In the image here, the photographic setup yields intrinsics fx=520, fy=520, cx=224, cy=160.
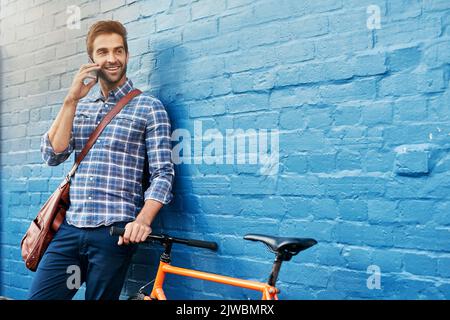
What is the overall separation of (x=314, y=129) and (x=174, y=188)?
0.93 m

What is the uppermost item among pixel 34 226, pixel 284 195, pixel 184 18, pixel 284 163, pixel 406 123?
pixel 184 18

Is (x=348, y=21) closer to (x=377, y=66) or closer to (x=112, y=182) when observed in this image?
(x=377, y=66)

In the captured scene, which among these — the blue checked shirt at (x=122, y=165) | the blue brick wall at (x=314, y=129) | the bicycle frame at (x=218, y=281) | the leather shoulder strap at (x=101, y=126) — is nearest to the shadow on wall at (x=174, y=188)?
the blue brick wall at (x=314, y=129)

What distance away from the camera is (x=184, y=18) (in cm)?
296

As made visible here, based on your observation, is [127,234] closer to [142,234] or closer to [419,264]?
[142,234]

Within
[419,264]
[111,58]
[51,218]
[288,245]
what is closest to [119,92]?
[111,58]

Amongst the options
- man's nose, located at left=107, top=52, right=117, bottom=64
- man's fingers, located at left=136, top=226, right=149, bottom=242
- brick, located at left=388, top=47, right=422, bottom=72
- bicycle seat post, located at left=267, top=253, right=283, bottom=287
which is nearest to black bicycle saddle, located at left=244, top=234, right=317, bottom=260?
bicycle seat post, located at left=267, top=253, right=283, bottom=287

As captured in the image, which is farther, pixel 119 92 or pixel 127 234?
pixel 119 92

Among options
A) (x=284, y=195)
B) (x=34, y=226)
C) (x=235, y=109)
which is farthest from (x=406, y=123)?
(x=34, y=226)

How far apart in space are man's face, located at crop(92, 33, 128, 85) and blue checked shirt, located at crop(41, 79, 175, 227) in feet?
0.63

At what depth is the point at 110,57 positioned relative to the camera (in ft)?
9.52

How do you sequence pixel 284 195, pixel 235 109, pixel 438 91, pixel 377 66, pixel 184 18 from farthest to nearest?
pixel 184 18, pixel 235 109, pixel 284 195, pixel 377 66, pixel 438 91

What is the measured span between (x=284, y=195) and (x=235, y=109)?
53cm

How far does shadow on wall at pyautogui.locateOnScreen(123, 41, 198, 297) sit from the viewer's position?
9.55 ft
